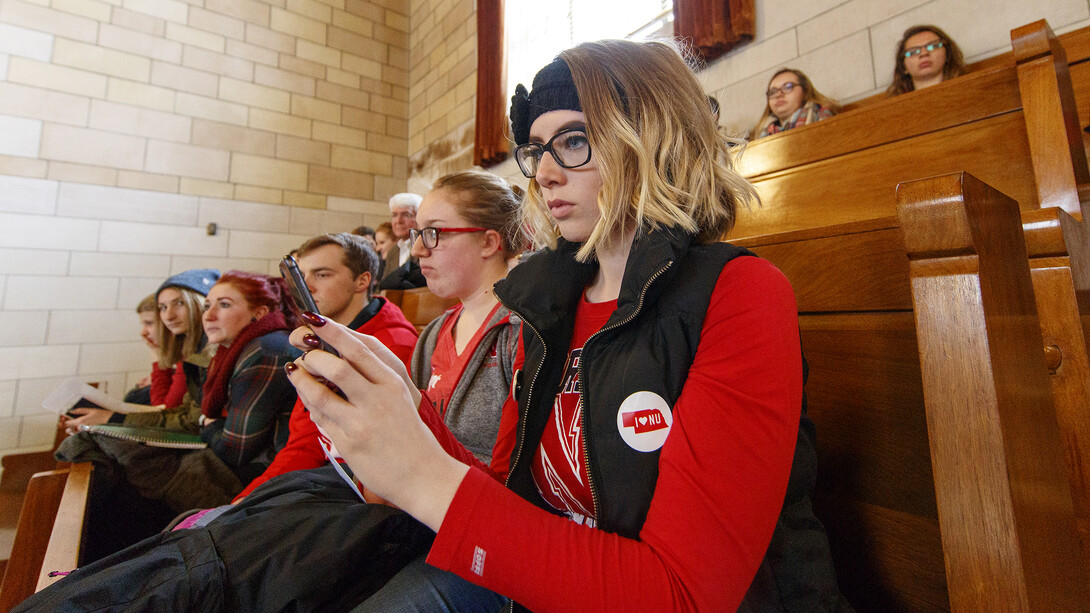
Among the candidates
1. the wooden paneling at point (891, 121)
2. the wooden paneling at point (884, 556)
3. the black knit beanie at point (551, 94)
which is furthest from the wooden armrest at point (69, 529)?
the wooden paneling at point (891, 121)

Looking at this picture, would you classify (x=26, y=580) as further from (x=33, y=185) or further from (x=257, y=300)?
(x=33, y=185)

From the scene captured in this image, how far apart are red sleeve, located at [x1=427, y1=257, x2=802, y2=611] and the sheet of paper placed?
6.49 ft

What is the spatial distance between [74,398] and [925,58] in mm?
3489

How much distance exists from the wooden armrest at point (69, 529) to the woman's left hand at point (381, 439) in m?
0.89

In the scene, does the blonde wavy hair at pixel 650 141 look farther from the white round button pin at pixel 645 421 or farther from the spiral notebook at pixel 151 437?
the spiral notebook at pixel 151 437

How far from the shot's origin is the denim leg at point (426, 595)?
69 cm

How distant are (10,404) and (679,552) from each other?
5.14 m

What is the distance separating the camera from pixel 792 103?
2.37 meters

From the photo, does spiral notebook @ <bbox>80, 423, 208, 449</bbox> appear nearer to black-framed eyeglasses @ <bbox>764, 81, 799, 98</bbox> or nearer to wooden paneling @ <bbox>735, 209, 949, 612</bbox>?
wooden paneling @ <bbox>735, 209, 949, 612</bbox>

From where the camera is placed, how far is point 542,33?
423 cm

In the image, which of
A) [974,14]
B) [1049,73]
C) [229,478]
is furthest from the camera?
[974,14]

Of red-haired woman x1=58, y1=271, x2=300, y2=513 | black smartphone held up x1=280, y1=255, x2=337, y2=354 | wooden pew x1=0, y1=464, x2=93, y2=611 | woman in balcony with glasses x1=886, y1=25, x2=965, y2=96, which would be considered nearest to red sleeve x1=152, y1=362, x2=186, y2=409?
red-haired woman x1=58, y1=271, x2=300, y2=513

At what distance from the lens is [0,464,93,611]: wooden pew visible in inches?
42.2

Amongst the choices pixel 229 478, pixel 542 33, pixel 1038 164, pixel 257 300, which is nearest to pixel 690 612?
pixel 1038 164
